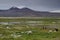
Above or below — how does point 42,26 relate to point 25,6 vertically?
below

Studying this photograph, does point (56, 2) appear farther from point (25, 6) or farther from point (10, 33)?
point (10, 33)

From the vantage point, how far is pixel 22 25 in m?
4.27

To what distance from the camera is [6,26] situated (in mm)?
4211

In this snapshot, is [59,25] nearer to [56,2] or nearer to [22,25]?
[56,2]

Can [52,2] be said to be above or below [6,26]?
above

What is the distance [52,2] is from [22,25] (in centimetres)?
109

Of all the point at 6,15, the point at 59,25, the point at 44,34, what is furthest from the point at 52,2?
the point at 6,15

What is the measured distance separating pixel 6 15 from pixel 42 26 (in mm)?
1146

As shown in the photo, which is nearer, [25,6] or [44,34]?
[44,34]

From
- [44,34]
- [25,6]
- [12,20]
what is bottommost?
[44,34]

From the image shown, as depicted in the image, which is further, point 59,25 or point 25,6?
point 25,6

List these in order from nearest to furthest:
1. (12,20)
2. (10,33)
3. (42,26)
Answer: (10,33) < (42,26) < (12,20)

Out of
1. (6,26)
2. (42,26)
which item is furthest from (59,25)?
(6,26)

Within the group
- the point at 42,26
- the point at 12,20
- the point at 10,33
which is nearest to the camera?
the point at 10,33
